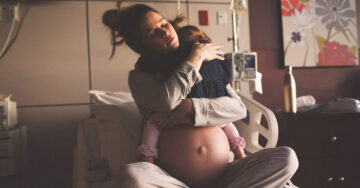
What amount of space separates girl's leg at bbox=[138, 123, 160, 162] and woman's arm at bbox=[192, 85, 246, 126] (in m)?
0.18

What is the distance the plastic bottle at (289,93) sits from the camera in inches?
67.7

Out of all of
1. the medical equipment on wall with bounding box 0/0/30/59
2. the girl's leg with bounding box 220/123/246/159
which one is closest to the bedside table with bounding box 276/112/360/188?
A: the girl's leg with bounding box 220/123/246/159

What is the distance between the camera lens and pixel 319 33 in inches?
94.0

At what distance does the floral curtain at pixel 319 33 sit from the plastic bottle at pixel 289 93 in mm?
657

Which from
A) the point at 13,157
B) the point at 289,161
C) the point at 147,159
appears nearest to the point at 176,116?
the point at 147,159

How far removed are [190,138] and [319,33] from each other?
185 centimetres

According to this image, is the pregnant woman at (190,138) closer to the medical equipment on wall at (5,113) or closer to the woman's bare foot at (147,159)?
the woman's bare foot at (147,159)

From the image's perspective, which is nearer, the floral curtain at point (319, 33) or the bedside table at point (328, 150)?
the bedside table at point (328, 150)

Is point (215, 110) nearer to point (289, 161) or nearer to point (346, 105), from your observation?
point (289, 161)

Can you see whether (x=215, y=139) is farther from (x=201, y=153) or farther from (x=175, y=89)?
(x=175, y=89)

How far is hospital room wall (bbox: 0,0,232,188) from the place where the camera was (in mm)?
1885

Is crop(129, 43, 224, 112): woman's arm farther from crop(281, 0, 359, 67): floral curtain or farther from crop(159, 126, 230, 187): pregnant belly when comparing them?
crop(281, 0, 359, 67): floral curtain

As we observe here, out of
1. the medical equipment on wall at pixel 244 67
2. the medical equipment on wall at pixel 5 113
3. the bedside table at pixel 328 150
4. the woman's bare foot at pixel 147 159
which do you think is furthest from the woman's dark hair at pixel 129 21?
the bedside table at pixel 328 150

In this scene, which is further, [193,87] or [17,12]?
[17,12]
